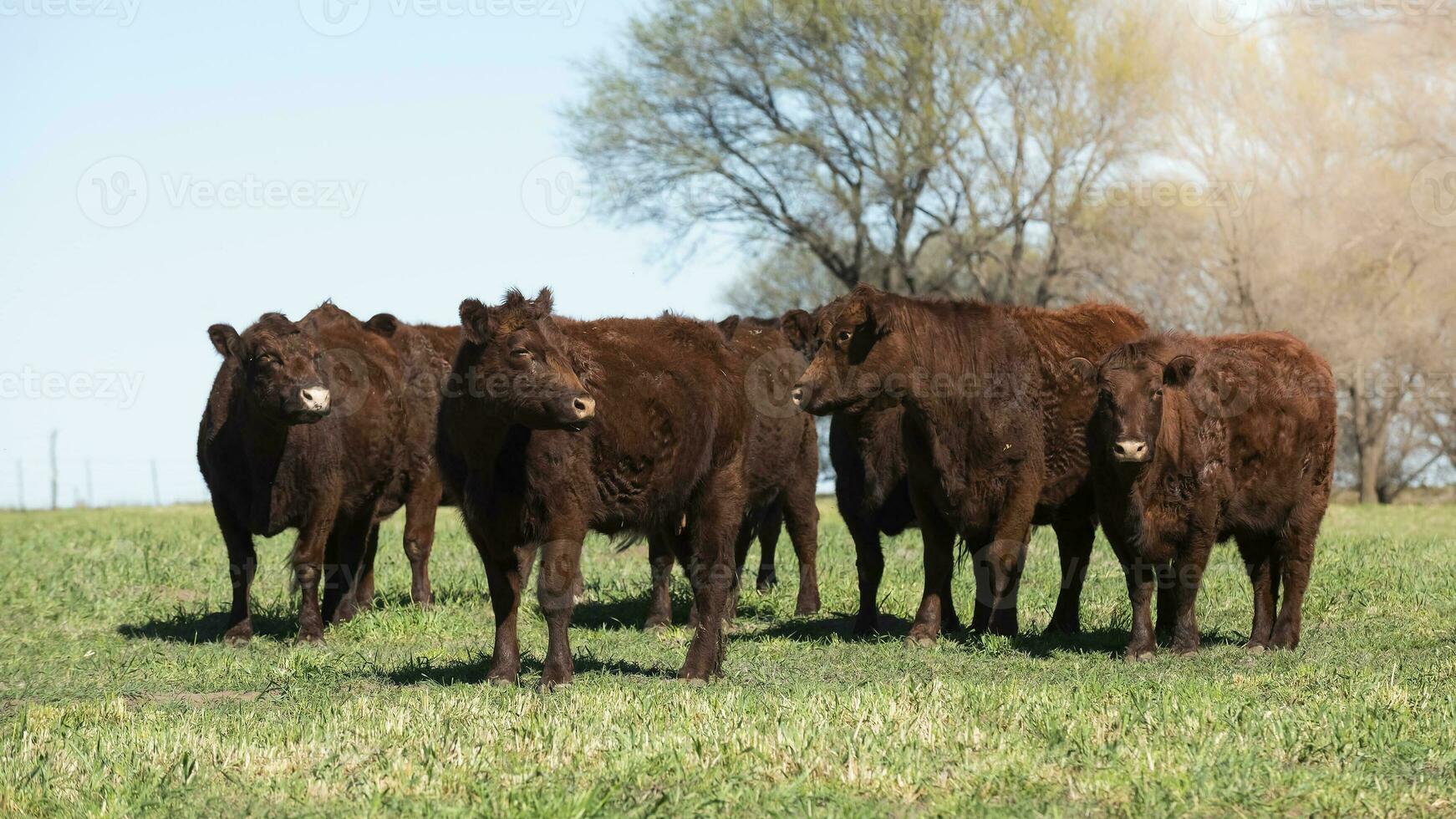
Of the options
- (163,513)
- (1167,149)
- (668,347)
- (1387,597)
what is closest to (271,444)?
(668,347)

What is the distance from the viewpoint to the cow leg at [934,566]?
977 centimetres

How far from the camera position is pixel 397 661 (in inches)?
376

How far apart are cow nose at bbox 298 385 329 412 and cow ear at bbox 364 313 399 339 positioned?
9.82 feet

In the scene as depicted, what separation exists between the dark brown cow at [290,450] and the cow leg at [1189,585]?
557cm

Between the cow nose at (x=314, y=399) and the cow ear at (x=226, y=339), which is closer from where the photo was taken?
the cow nose at (x=314, y=399)

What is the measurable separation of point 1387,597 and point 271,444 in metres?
8.25

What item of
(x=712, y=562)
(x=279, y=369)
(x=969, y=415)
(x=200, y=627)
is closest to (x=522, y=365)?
(x=712, y=562)

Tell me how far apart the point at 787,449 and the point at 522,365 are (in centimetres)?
404

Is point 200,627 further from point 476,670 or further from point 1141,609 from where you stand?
point 1141,609

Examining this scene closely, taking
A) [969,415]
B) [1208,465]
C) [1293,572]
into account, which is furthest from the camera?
[969,415]

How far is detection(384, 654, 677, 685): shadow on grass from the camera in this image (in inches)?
338

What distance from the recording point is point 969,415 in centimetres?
1000

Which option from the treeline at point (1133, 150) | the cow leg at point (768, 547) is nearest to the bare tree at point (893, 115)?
the treeline at point (1133, 150)

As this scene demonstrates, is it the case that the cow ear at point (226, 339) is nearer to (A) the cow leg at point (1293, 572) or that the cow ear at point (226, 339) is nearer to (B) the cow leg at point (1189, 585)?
(B) the cow leg at point (1189, 585)
